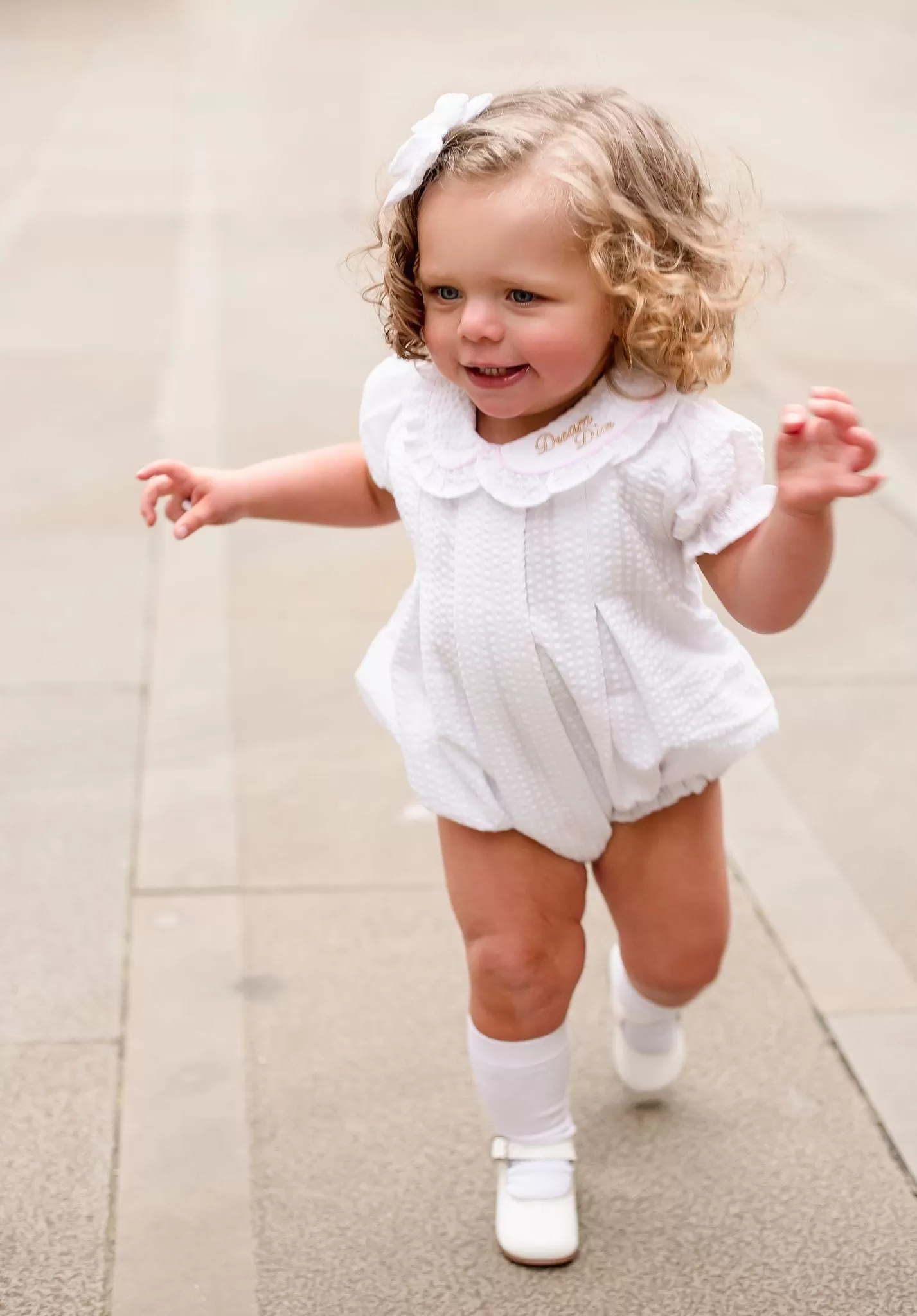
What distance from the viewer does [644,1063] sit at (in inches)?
108

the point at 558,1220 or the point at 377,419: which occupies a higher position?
the point at 377,419

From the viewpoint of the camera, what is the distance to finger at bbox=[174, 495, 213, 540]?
241cm

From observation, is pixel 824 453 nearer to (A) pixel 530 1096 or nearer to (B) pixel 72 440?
(A) pixel 530 1096

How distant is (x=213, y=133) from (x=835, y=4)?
11799mm

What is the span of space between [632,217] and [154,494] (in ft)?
2.51

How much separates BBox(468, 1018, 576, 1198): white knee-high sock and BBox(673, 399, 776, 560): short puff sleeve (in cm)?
74

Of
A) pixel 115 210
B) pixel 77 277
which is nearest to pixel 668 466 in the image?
pixel 77 277

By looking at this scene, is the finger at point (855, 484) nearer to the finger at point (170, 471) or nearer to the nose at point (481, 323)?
the nose at point (481, 323)

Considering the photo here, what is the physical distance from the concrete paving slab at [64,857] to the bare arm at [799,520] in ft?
4.72

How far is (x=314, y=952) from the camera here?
320 cm

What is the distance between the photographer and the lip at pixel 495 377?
2113 millimetres

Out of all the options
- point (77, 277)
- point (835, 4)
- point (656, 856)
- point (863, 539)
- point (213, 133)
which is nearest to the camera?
point (656, 856)

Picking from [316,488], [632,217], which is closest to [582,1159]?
[316,488]

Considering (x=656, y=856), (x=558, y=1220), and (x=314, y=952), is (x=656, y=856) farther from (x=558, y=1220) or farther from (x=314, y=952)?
(x=314, y=952)
